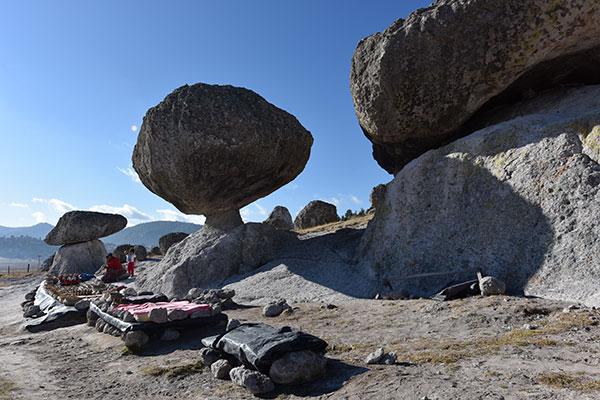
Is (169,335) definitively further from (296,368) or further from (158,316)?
(296,368)

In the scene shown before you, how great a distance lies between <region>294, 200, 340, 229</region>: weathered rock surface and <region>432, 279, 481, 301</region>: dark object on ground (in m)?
22.9

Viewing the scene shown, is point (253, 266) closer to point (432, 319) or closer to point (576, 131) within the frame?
point (432, 319)

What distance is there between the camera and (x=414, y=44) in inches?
501

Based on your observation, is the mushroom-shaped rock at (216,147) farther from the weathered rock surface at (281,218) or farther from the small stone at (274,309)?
the weathered rock surface at (281,218)

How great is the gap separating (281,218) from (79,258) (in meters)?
13.0

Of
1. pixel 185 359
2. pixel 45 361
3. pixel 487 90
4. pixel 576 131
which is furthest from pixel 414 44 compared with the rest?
pixel 45 361

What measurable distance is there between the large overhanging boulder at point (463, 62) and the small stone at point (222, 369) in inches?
357

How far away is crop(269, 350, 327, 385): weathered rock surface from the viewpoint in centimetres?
588

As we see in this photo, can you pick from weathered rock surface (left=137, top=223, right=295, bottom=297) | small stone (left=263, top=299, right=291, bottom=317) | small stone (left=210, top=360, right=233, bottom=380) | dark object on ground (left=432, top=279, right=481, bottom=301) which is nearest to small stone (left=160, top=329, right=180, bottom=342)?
small stone (left=263, top=299, right=291, bottom=317)

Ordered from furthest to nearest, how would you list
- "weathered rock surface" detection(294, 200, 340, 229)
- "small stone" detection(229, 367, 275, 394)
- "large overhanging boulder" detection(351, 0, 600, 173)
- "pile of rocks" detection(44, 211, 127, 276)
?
"weathered rock surface" detection(294, 200, 340, 229) < "pile of rocks" detection(44, 211, 127, 276) < "large overhanging boulder" detection(351, 0, 600, 173) < "small stone" detection(229, 367, 275, 394)

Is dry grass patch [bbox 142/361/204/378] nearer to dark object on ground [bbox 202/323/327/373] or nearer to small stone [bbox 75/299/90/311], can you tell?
dark object on ground [bbox 202/323/327/373]

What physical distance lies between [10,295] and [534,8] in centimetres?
2670

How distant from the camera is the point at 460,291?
941cm

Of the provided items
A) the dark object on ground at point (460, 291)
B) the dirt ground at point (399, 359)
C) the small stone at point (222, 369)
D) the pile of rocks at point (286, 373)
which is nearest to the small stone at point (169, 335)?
the dirt ground at point (399, 359)
